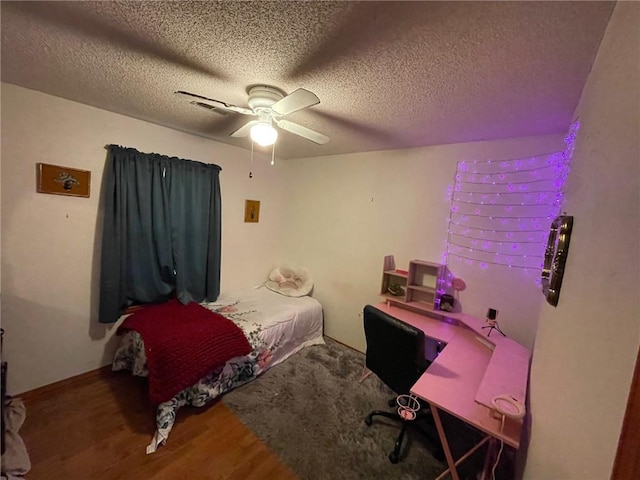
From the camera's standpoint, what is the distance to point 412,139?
237cm

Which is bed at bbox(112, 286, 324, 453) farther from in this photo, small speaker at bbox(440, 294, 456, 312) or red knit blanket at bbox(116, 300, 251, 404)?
small speaker at bbox(440, 294, 456, 312)

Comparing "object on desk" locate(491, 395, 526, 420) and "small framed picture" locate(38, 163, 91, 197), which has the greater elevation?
"small framed picture" locate(38, 163, 91, 197)

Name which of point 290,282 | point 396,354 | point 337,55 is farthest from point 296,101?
point 290,282

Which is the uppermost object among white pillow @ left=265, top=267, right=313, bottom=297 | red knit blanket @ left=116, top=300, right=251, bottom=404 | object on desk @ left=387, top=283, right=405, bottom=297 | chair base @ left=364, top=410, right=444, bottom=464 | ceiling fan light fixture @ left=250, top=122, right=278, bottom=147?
ceiling fan light fixture @ left=250, top=122, right=278, bottom=147

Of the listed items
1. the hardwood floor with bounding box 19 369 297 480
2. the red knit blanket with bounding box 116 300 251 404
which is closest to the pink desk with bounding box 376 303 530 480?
the hardwood floor with bounding box 19 369 297 480

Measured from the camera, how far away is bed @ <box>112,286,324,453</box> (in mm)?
1990

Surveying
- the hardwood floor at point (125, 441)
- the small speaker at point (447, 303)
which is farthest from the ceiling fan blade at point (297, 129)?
the hardwood floor at point (125, 441)

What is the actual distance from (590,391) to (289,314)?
2441 mm

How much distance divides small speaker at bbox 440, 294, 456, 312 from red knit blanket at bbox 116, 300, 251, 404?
179cm

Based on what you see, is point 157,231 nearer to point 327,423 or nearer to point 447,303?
point 327,423

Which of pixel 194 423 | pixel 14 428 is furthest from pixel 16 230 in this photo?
pixel 194 423

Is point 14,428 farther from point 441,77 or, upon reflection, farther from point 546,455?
point 441,77

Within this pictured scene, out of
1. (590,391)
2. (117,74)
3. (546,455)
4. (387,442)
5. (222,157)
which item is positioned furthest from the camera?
(222,157)

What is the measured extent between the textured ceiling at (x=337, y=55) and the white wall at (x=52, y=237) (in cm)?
23
